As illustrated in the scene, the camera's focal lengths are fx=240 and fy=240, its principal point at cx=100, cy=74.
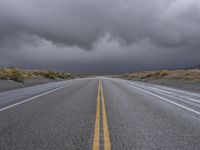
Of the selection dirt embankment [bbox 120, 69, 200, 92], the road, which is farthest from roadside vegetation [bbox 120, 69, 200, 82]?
the road

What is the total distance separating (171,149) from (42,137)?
266cm

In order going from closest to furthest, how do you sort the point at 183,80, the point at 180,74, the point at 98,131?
the point at 98,131
the point at 183,80
the point at 180,74

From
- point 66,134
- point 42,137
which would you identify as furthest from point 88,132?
point 42,137

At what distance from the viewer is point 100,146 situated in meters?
4.57

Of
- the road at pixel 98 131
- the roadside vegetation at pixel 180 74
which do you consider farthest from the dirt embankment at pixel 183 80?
the road at pixel 98 131

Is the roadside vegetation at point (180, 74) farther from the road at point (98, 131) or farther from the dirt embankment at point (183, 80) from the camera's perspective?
the road at point (98, 131)

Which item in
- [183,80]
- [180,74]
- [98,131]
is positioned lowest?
[183,80]

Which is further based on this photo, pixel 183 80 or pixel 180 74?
pixel 180 74

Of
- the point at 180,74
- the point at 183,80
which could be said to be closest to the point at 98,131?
the point at 183,80

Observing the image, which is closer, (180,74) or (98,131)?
(98,131)

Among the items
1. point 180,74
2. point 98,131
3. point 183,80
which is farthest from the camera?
point 180,74

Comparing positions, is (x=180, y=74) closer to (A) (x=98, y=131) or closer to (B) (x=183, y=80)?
(B) (x=183, y=80)

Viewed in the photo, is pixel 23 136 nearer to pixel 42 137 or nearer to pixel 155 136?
pixel 42 137

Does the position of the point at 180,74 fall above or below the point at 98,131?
above
